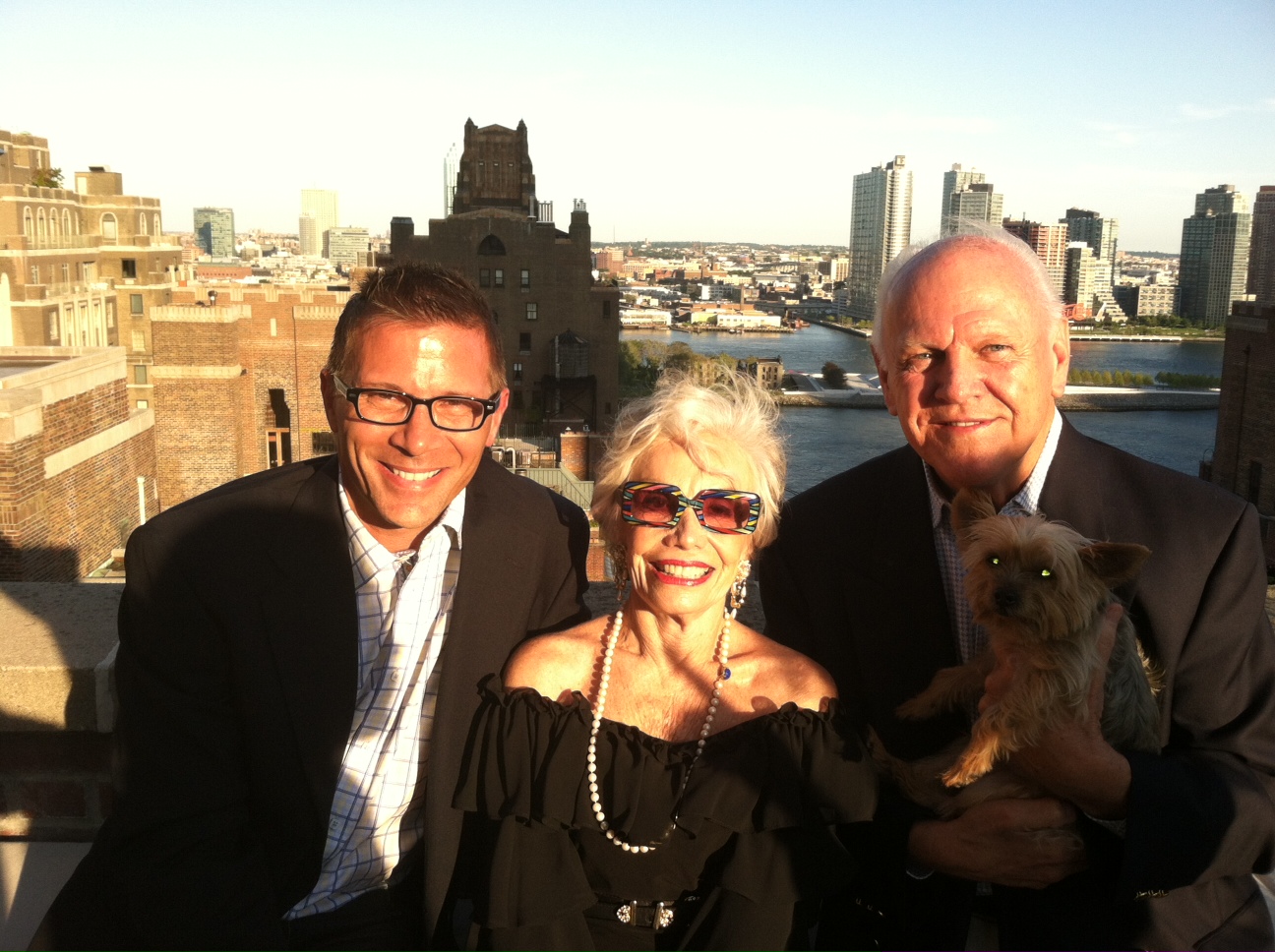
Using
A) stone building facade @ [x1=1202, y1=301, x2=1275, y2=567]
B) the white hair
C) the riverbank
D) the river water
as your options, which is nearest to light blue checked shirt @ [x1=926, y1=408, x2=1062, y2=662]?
the white hair

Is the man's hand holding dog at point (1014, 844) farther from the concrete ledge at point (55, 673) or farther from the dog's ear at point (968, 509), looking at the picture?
the concrete ledge at point (55, 673)

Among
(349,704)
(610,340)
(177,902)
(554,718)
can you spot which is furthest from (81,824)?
(610,340)

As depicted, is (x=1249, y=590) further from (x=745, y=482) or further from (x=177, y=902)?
(x=177, y=902)

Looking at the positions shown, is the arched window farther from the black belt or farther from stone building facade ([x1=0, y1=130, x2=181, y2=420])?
the black belt

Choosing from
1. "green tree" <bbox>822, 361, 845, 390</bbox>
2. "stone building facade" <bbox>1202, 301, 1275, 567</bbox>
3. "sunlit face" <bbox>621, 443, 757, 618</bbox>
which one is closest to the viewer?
"sunlit face" <bbox>621, 443, 757, 618</bbox>

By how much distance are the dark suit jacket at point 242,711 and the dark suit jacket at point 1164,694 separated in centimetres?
99

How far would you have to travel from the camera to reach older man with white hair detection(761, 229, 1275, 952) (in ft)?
8.49

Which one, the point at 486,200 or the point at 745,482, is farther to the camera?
the point at 486,200

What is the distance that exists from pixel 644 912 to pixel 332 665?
0.96 meters

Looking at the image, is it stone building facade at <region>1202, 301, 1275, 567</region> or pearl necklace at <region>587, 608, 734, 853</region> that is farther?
stone building facade at <region>1202, 301, 1275, 567</region>

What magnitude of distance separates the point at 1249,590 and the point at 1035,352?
0.77 metres

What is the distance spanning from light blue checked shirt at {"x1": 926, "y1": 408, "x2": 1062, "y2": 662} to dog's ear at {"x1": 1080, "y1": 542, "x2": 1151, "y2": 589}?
15.0 inches

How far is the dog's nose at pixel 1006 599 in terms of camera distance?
8.31 ft

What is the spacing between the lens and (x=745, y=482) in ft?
9.44
